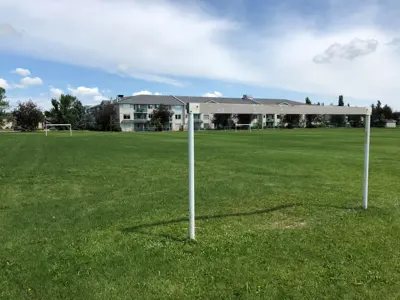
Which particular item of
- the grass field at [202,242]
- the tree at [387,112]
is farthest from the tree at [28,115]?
the tree at [387,112]

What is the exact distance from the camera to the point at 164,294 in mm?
4133

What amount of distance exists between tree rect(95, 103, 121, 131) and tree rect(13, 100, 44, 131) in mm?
16479

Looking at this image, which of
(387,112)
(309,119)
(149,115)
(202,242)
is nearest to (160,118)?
(149,115)

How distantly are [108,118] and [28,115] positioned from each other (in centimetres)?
2191

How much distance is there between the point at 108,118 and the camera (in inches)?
4117

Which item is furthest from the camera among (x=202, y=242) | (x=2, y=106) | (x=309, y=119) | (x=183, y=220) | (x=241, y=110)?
(x=2, y=106)

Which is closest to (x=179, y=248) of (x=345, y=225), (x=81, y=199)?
(x=345, y=225)

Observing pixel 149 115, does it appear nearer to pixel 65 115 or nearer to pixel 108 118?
pixel 108 118

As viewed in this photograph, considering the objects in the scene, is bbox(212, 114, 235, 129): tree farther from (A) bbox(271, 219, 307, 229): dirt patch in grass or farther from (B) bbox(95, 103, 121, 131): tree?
(A) bbox(271, 219, 307, 229): dirt patch in grass

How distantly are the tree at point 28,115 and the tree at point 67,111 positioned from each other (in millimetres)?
12715

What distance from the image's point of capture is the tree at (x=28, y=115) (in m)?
99.2

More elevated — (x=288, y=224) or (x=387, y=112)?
(x=387, y=112)

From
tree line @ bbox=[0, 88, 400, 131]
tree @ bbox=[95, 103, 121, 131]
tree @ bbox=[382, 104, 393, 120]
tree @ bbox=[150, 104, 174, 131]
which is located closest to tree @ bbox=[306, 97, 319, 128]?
tree line @ bbox=[0, 88, 400, 131]

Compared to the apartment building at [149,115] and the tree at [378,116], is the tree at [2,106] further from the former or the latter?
the tree at [378,116]
